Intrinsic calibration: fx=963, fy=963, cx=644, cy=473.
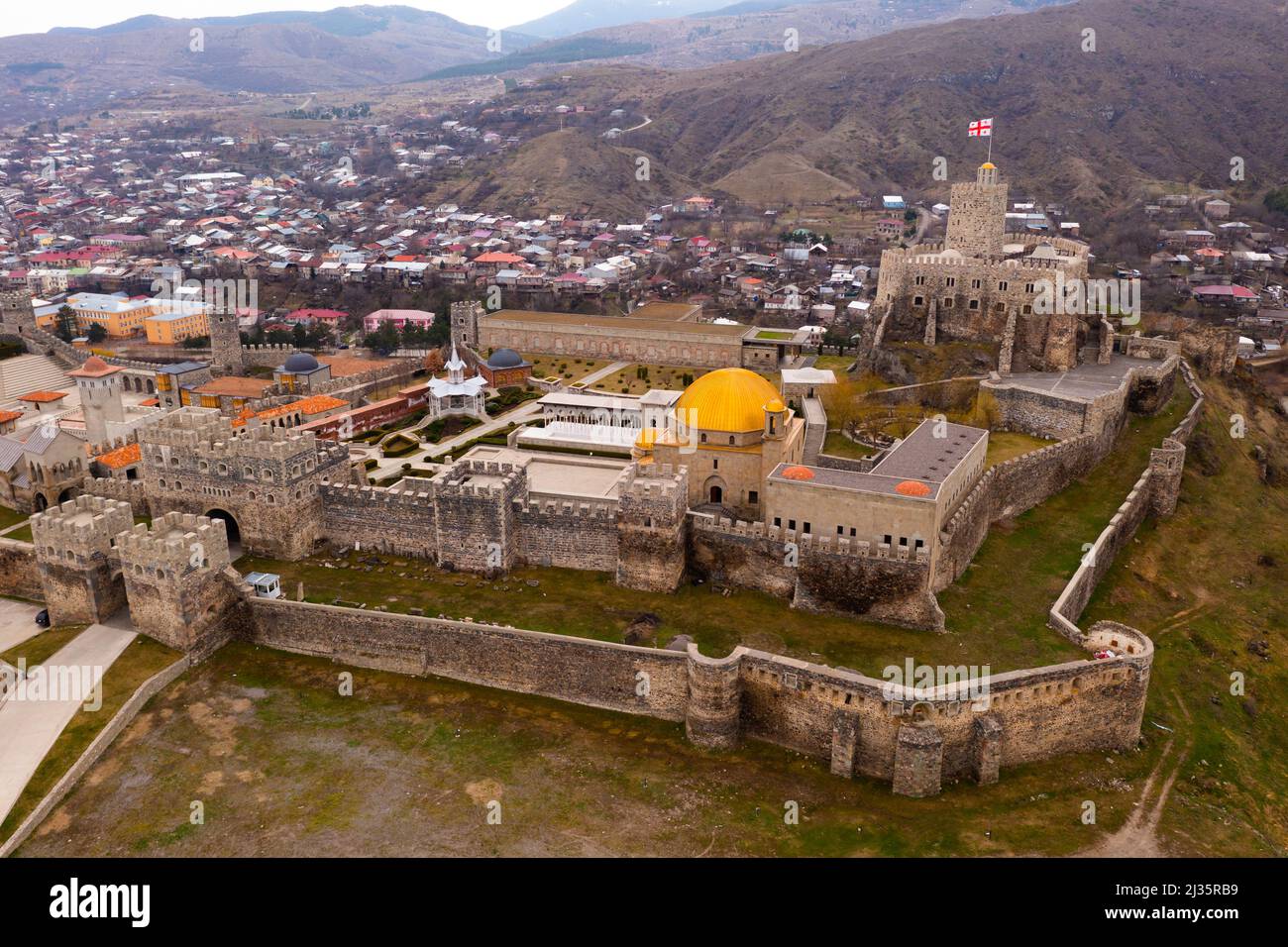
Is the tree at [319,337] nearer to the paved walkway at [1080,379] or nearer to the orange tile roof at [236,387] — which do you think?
the orange tile roof at [236,387]

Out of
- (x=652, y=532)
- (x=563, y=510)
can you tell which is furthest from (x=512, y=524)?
(x=652, y=532)

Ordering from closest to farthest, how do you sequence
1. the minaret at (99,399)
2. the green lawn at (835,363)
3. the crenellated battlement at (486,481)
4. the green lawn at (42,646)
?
the green lawn at (42,646) < the crenellated battlement at (486,481) < the minaret at (99,399) < the green lawn at (835,363)

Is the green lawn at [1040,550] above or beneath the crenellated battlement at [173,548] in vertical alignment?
beneath

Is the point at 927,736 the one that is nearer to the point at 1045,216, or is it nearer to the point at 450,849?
the point at 450,849

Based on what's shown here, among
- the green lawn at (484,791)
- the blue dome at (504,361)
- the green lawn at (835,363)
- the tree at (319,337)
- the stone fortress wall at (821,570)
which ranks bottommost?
the green lawn at (484,791)

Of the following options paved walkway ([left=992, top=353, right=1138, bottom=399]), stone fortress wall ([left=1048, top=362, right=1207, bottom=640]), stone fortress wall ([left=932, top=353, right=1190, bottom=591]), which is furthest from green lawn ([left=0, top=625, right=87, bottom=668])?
paved walkway ([left=992, top=353, right=1138, bottom=399])

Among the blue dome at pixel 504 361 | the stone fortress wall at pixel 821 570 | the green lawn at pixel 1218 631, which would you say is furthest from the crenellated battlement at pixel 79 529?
the green lawn at pixel 1218 631

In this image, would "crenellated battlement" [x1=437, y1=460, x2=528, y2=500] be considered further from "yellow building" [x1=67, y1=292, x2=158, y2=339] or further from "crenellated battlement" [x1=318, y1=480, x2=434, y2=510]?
"yellow building" [x1=67, y1=292, x2=158, y2=339]
